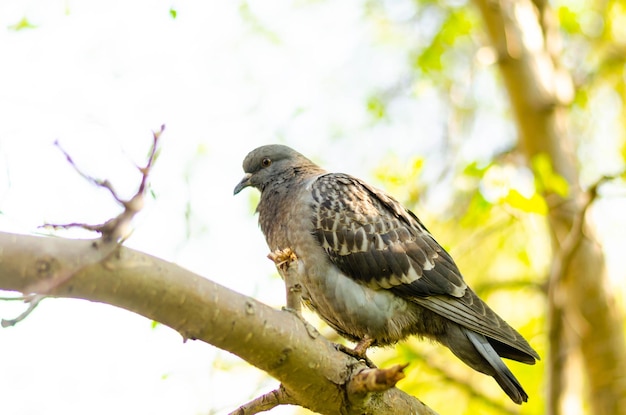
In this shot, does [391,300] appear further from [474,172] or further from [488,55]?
[488,55]

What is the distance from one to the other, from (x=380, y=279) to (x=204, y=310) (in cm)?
278

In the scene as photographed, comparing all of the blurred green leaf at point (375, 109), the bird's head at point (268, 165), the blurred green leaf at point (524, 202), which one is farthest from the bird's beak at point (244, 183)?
the blurred green leaf at point (524, 202)

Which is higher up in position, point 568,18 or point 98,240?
point 568,18

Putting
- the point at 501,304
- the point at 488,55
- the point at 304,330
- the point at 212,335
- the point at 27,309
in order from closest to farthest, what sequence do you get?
1. the point at 27,309
2. the point at 212,335
3. the point at 304,330
4. the point at 488,55
5. the point at 501,304

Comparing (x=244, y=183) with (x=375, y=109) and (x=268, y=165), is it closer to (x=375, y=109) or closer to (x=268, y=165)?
(x=268, y=165)

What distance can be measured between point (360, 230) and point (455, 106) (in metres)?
4.48

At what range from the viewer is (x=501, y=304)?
9.70 m

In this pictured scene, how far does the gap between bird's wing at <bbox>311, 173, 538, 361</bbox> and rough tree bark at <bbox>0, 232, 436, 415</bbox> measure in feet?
4.67

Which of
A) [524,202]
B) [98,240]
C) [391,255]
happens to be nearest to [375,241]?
[391,255]

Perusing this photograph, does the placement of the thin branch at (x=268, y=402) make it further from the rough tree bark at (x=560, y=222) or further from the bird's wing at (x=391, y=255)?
the rough tree bark at (x=560, y=222)

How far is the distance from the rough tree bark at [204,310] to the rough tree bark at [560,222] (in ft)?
9.71

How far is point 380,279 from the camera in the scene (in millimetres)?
5754

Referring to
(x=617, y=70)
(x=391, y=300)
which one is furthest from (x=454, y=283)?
(x=617, y=70)

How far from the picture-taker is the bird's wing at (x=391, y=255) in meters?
5.75
